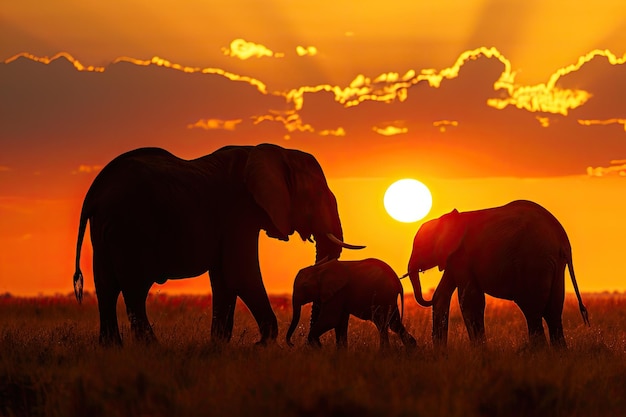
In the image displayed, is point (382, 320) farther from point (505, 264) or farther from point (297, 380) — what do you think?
point (297, 380)

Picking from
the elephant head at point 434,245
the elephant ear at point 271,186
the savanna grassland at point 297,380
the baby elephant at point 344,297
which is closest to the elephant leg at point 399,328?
the baby elephant at point 344,297

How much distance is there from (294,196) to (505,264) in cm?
304

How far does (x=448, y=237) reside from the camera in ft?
47.1

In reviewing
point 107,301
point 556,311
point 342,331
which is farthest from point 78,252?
point 556,311

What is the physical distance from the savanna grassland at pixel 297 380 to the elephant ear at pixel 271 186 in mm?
1754

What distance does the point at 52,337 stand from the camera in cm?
1282

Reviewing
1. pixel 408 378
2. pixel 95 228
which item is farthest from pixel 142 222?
pixel 408 378

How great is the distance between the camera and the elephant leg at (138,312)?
1176 cm

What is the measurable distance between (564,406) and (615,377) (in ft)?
6.26

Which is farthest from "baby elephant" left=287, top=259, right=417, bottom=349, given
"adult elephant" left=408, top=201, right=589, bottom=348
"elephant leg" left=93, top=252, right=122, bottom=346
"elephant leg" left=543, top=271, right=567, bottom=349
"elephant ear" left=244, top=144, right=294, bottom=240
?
"elephant leg" left=93, top=252, right=122, bottom=346

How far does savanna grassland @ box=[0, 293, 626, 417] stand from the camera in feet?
27.5

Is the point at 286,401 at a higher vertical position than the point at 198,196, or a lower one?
lower

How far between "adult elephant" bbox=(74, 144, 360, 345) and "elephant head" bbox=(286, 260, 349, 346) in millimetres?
459

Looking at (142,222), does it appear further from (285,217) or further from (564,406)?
(564,406)
